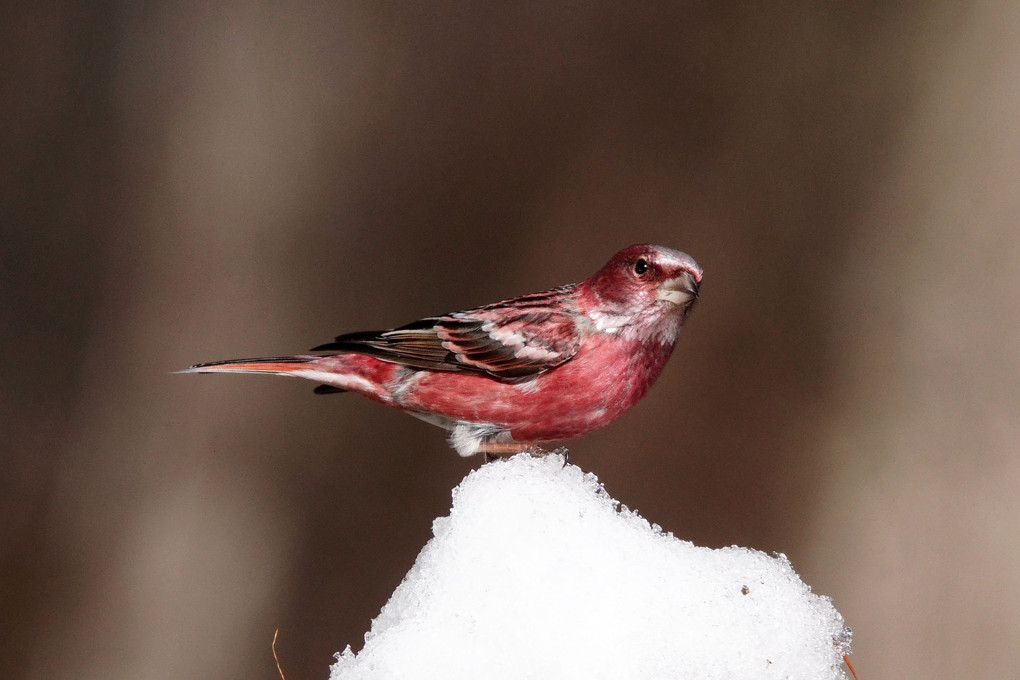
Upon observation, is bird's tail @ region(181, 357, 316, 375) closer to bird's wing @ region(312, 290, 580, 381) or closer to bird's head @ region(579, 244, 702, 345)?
bird's wing @ region(312, 290, 580, 381)

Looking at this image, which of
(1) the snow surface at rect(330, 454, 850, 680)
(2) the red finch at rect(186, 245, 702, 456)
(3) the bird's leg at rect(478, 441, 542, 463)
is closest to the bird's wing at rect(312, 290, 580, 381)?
(2) the red finch at rect(186, 245, 702, 456)

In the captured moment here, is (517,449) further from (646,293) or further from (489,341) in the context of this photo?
(646,293)

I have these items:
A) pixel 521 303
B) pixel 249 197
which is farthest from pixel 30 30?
pixel 521 303

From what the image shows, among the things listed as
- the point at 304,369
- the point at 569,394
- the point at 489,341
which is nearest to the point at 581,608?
the point at 569,394

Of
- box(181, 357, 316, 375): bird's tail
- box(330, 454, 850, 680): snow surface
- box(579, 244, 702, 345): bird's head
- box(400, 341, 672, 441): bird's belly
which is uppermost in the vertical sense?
box(579, 244, 702, 345): bird's head

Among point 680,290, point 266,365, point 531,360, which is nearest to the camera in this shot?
point 680,290

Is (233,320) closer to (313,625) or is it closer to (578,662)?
(313,625)
